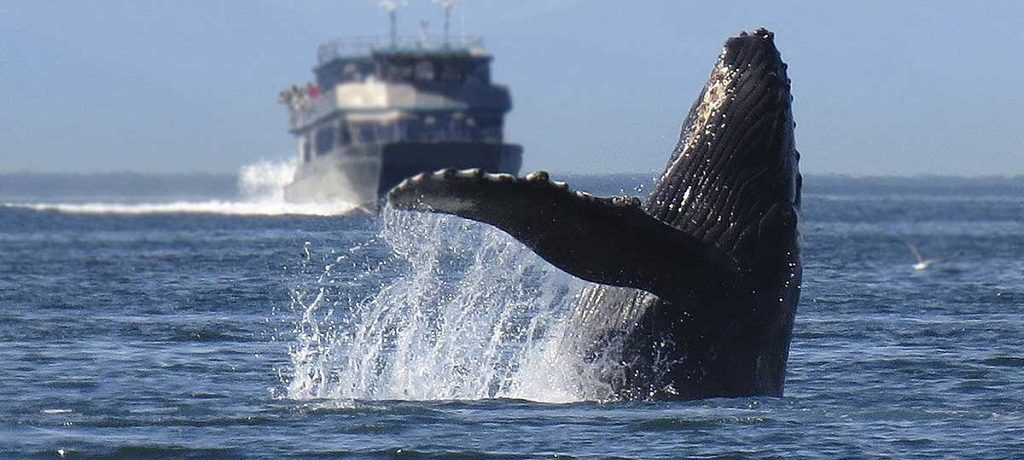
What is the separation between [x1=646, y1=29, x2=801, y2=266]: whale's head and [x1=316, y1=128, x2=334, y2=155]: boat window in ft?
242

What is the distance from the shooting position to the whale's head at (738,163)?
11.5 m

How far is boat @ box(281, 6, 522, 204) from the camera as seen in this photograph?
75.9m

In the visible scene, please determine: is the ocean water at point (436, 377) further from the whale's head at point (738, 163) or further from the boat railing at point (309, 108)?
the boat railing at point (309, 108)

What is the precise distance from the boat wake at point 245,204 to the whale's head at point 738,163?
57039 mm

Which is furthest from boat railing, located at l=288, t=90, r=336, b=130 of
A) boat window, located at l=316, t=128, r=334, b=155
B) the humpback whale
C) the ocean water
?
the humpback whale

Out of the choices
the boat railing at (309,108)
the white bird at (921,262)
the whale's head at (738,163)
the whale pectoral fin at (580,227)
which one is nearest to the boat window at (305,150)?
the boat railing at (309,108)

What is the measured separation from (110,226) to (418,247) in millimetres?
51569

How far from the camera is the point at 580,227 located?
10453 millimetres

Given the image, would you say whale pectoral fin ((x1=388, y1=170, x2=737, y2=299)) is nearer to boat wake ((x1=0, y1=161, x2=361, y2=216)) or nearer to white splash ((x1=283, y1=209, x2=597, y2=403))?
white splash ((x1=283, y1=209, x2=597, y2=403))

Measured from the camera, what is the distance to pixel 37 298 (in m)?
25.0

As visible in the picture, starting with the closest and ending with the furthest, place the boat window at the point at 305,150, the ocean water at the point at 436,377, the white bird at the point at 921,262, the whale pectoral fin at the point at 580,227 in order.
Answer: the whale pectoral fin at the point at 580,227 < the ocean water at the point at 436,377 < the white bird at the point at 921,262 < the boat window at the point at 305,150

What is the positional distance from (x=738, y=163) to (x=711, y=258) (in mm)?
728

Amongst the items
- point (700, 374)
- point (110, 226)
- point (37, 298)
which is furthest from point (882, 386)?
point (110, 226)

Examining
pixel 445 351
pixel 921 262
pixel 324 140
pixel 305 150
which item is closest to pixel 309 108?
pixel 305 150
